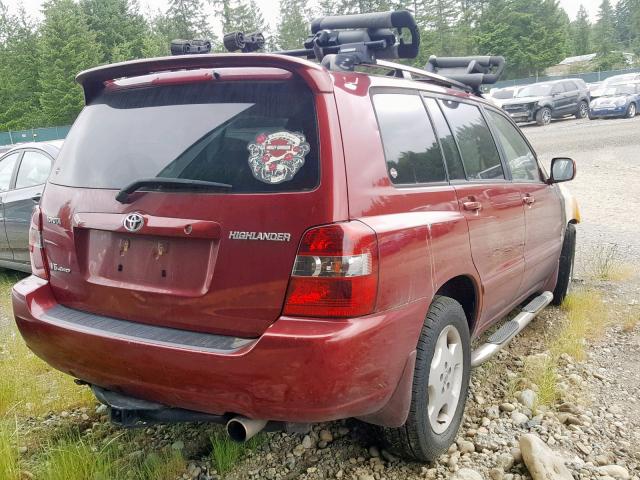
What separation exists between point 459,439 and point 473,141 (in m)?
1.75

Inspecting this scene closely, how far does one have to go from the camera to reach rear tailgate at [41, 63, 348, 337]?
2.13 meters

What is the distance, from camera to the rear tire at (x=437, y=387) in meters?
2.53

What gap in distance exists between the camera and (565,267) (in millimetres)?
4992

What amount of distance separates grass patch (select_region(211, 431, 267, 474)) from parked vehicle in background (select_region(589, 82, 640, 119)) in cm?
2646

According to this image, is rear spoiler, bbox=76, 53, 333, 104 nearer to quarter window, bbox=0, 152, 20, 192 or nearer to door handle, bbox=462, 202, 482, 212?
door handle, bbox=462, 202, 482, 212

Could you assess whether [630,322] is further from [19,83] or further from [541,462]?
[19,83]

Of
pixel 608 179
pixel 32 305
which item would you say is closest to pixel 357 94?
pixel 32 305

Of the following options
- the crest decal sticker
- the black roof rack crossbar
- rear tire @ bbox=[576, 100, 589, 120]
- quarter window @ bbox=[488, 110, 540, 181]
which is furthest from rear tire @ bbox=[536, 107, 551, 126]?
the crest decal sticker

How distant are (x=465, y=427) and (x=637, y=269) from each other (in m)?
4.15

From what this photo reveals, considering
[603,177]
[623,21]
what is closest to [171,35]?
[603,177]

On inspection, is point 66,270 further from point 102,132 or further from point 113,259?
point 102,132

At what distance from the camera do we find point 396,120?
2643mm

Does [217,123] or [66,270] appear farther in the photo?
[66,270]

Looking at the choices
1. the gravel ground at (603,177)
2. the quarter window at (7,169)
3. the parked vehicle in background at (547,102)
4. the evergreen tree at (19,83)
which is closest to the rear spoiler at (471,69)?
the gravel ground at (603,177)
